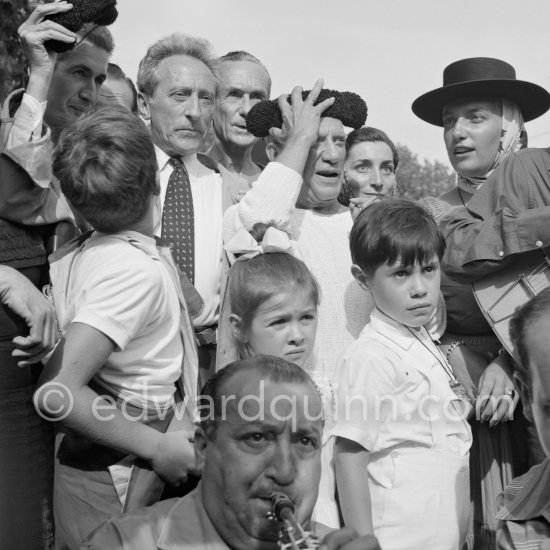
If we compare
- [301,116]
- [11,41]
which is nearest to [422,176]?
[11,41]

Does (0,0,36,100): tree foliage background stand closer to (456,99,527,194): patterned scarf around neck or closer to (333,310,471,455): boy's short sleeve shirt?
(456,99,527,194): patterned scarf around neck

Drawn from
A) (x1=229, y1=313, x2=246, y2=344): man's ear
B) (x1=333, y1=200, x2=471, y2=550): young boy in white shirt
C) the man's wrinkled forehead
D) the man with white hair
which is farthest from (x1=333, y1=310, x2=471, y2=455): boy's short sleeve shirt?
the man with white hair

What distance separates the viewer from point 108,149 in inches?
111

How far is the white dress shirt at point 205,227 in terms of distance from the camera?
3596 mm

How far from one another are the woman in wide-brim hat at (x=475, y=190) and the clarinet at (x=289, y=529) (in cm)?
153

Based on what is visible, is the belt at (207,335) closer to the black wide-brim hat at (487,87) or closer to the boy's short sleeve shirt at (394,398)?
the boy's short sleeve shirt at (394,398)

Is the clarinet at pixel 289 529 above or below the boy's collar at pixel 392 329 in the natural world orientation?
below

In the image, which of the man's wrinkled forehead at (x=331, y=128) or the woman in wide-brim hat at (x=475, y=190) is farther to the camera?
the man's wrinkled forehead at (x=331, y=128)

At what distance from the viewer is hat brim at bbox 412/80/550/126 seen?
4.14 m

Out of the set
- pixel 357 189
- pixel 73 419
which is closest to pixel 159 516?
pixel 73 419

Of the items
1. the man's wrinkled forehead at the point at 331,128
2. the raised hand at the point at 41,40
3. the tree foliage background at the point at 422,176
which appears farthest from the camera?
the tree foliage background at the point at 422,176

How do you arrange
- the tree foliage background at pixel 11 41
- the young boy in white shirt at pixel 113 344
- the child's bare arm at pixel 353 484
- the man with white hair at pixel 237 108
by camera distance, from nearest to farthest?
the young boy in white shirt at pixel 113 344, the child's bare arm at pixel 353 484, the man with white hair at pixel 237 108, the tree foliage background at pixel 11 41

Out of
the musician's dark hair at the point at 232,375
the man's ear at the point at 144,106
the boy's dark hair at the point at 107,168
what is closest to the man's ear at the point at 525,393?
the musician's dark hair at the point at 232,375

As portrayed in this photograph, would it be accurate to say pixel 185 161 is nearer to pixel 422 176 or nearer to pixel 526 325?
pixel 526 325
